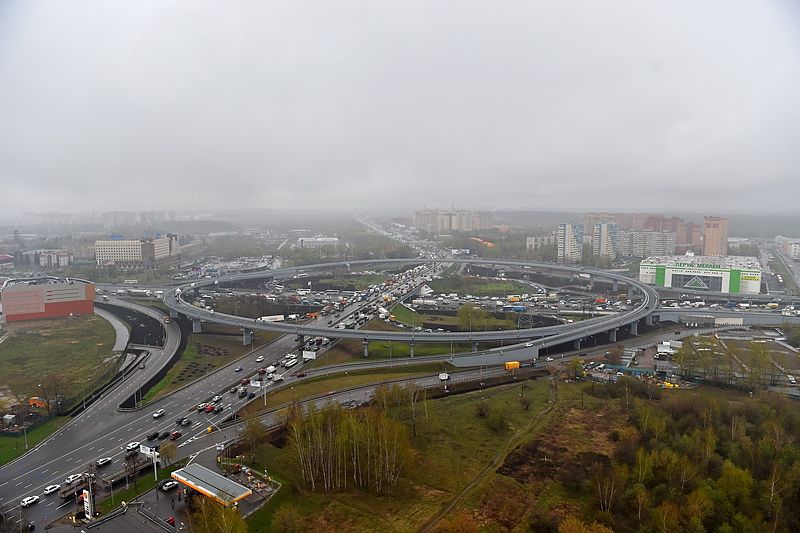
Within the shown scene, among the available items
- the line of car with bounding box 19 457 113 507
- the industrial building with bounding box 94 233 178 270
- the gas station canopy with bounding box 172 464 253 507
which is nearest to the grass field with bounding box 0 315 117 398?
the line of car with bounding box 19 457 113 507

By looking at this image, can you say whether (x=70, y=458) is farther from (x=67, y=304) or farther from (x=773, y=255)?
(x=773, y=255)

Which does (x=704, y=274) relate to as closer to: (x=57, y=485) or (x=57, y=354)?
(x=57, y=485)

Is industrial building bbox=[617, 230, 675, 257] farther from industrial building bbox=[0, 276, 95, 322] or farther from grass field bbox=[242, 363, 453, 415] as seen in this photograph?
industrial building bbox=[0, 276, 95, 322]

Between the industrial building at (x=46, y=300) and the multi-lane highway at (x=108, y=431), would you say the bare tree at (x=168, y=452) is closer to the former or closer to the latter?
the multi-lane highway at (x=108, y=431)

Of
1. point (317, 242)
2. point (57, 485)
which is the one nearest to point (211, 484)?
point (57, 485)

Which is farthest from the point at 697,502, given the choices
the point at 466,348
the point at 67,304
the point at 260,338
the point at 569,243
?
the point at 569,243
